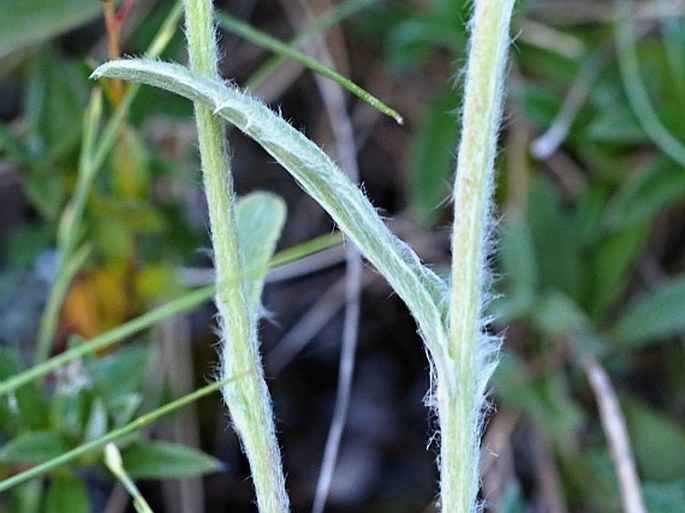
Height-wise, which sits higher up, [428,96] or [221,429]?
[428,96]

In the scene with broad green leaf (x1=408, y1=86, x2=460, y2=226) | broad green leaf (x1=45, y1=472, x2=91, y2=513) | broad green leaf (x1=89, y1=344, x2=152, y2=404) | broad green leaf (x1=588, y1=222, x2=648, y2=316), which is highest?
broad green leaf (x1=408, y1=86, x2=460, y2=226)

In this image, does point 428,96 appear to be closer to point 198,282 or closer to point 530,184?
point 530,184

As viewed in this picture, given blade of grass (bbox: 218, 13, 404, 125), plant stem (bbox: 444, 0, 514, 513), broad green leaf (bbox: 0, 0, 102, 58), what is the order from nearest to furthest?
1. plant stem (bbox: 444, 0, 514, 513)
2. blade of grass (bbox: 218, 13, 404, 125)
3. broad green leaf (bbox: 0, 0, 102, 58)

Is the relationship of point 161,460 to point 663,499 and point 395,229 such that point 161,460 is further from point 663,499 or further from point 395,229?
point 395,229

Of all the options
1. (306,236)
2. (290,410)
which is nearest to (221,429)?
(290,410)

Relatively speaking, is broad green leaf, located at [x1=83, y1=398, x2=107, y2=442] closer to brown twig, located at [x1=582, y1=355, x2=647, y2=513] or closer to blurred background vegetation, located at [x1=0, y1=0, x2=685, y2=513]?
blurred background vegetation, located at [x1=0, y1=0, x2=685, y2=513]

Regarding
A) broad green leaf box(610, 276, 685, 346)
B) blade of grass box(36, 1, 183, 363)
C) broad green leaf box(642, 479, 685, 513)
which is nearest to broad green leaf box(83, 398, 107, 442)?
blade of grass box(36, 1, 183, 363)
